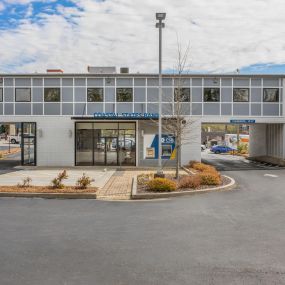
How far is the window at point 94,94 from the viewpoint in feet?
89.6

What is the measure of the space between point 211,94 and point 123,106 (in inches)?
271

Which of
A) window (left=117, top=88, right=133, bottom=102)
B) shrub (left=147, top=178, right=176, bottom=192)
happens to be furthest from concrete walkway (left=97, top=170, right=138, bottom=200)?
window (left=117, top=88, right=133, bottom=102)

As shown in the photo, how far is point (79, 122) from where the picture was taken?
27531mm

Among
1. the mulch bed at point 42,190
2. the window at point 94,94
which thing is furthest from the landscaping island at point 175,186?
the window at point 94,94

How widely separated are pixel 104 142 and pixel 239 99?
36.2 ft

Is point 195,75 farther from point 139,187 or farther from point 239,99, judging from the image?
point 139,187

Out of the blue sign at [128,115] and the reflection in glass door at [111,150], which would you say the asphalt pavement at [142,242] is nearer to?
the blue sign at [128,115]

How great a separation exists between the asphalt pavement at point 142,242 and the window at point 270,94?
16.6m

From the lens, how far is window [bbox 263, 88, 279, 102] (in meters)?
27.4

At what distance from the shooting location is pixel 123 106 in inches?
1074

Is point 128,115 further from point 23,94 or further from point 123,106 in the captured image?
point 23,94

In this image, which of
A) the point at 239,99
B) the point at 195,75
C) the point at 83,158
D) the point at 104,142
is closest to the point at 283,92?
the point at 239,99

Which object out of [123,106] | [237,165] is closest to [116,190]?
[123,106]

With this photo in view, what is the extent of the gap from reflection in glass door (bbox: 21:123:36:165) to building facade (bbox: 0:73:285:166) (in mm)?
585
